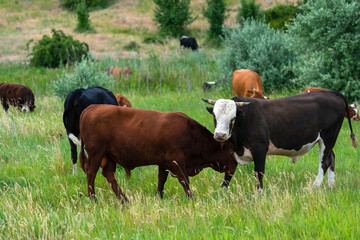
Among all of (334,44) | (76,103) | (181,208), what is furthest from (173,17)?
(181,208)

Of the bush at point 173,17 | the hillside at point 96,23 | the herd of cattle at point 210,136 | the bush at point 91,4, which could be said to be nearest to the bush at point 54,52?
the hillside at point 96,23

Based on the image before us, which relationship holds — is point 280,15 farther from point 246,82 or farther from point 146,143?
point 146,143

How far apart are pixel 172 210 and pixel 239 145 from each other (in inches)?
66.5

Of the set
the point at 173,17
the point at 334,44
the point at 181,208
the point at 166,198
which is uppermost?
the point at 334,44

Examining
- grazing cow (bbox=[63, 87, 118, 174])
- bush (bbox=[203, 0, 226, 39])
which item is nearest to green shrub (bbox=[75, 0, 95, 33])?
bush (bbox=[203, 0, 226, 39])

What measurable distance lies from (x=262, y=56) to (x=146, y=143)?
11043mm

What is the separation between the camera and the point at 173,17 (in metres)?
43.0

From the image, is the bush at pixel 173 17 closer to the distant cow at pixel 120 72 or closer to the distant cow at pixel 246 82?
the distant cow at pixel 120 72

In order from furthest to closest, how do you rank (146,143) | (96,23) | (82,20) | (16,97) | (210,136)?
(96,23), (82,20), (16,97), (210,136), (146,143)

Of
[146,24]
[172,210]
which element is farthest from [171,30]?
[172,210]

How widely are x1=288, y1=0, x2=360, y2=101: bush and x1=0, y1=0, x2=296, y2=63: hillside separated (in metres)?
22.7

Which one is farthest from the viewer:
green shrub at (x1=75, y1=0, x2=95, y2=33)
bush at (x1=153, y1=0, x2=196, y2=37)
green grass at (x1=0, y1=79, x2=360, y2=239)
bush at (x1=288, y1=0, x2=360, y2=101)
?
green shrub at (x1=75, y1=0, x2=95, y2=33)

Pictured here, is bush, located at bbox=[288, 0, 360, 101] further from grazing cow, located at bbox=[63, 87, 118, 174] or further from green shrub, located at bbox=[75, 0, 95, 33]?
green shrub, located at bbox=[75, 0, 95, 33]

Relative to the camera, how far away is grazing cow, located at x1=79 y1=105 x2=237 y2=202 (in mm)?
6051
